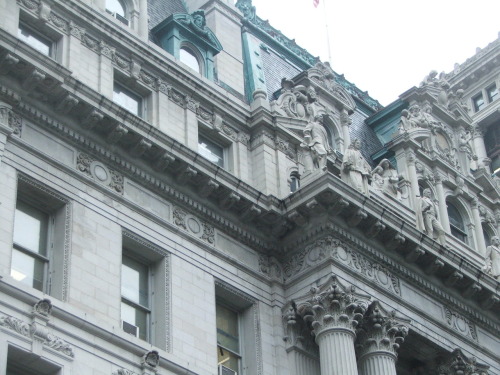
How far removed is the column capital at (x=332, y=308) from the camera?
36.2m

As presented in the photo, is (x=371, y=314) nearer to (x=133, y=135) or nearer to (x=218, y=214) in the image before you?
(x=218, y=214)

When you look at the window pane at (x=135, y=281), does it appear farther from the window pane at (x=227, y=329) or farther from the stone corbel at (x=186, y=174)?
the stone corbel at (x=186, y=174)

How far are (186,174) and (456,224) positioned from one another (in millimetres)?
14743

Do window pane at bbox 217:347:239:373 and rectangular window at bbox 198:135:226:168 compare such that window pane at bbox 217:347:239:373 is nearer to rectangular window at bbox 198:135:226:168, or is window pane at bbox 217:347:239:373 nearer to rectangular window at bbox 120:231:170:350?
rectangular window at bbox 120:231:170:350

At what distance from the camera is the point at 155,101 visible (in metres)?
38.5

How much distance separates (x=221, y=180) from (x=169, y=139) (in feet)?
6.73

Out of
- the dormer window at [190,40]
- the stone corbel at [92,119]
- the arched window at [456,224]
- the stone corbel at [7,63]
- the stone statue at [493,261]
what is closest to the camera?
the stone corbel at [7,63]

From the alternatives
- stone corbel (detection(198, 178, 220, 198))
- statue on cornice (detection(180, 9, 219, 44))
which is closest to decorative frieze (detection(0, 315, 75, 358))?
stone corbel (detection(198, 178, 220, 198))

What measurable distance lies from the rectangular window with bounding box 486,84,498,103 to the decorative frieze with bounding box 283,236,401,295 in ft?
120

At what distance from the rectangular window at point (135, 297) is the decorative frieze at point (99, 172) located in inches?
72.0

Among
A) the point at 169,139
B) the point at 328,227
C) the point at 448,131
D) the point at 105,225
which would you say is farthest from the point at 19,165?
the point at 448,131

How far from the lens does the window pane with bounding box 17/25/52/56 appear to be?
118 feet

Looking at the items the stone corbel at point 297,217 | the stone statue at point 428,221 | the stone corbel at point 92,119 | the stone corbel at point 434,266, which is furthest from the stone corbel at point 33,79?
the stone statue at point 428,221

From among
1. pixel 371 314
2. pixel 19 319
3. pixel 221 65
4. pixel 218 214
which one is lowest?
pixel 19 319
